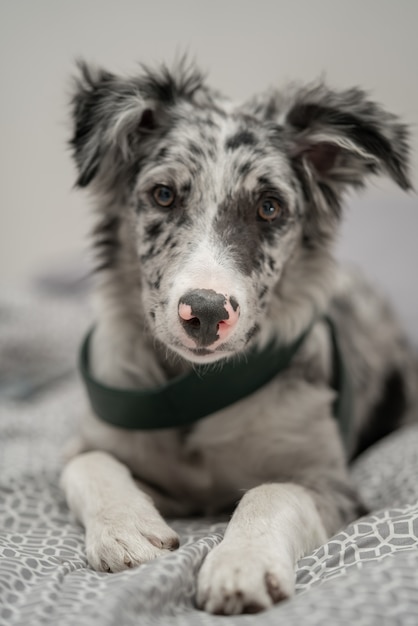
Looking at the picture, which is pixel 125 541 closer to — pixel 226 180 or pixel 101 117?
pixel 226 180

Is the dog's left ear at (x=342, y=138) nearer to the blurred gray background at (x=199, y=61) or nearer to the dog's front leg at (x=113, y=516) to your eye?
the dog's front leg at (x=113, y=516)

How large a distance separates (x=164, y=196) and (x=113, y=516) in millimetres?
992

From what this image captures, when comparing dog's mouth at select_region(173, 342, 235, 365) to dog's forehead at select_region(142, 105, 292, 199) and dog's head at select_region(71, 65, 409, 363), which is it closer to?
dog's head at select_region(71, 65, 409, 363)

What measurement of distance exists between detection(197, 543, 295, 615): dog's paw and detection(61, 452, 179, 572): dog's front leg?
0.68ft

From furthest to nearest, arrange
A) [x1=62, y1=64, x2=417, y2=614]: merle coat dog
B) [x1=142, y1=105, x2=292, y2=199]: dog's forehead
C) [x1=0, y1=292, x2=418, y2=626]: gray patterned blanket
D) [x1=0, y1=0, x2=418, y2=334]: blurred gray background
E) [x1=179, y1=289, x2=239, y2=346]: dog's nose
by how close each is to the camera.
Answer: [x1=0, y1=0, x2=418, y2=334]: blurred gray background, [x1=142, y1=105, x2=292, y2=199]: dog's forehead, [x1=62, y1=64, x2=417, y2=614]: merle coat dog, [x1=179, y1=289, x2=239, y2=346]: dog's nose, [x1=0, y1=292, x2=418, y2=626]: gray patterned blanket

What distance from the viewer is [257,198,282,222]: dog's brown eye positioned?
2248mm

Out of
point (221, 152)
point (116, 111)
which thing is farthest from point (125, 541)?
point (116, 111)

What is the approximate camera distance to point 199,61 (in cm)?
442

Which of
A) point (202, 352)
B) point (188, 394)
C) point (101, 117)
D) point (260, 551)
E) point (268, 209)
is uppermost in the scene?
point (101, 117)

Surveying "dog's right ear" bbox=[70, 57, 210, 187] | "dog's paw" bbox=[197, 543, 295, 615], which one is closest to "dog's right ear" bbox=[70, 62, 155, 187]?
"dog's right ear" bbox=[70, 57, 210, 187]

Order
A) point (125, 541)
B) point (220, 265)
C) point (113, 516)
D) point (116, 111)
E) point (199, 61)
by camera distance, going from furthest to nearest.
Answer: point (199, 61)
point (116, 111)
point (220, 265)
point (113, 516)
point (125, 541)

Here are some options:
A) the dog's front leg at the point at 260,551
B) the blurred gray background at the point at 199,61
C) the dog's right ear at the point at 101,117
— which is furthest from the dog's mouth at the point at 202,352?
the blurred gray background at the point at 199,61

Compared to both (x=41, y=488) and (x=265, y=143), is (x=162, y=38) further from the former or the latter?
(x=41, y=488)

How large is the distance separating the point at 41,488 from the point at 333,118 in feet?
5.22
